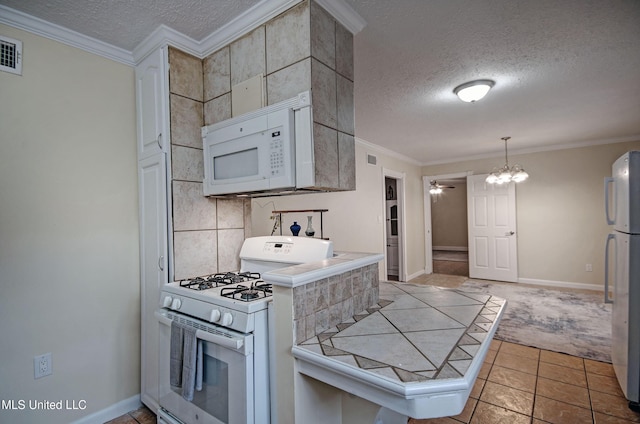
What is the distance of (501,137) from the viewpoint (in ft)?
14.7

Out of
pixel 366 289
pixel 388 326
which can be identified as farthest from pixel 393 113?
pixel 388 326

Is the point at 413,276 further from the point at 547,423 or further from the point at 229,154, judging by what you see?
the point at 229,154

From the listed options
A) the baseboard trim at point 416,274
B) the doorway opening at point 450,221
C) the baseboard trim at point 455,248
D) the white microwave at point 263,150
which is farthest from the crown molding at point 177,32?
the baseboard trim at point 455,248

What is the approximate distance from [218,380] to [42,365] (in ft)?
3.67

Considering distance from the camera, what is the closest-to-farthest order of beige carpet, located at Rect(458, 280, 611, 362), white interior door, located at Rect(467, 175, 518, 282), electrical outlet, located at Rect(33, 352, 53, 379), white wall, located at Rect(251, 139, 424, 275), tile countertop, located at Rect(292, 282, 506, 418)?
tile countertop, located at Rect(292, 282, 506, 418) < electrical outlet, located at Rect(33, 352, 53, 379) < beige carpet, located at Rect(458, 280, 611, 362) < white wall, located at Rect(251, 139, 424, 275) < white interior door, located at Rect(467, 175, 518, 282)

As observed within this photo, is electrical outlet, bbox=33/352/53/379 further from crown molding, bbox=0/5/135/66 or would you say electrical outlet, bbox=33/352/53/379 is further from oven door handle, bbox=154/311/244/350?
crown molding, bbox=0/5/135/66

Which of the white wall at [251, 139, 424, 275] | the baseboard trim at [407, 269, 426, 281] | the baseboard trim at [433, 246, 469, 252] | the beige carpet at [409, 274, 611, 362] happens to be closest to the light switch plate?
the white wall at [251, 139, 424, 275]

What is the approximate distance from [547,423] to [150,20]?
3.38 meters

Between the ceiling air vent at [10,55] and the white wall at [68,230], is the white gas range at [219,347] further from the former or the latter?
the ceiling air vent at [10,55]

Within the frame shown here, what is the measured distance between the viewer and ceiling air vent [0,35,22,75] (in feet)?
5.31

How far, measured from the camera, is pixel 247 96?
178 centimetres

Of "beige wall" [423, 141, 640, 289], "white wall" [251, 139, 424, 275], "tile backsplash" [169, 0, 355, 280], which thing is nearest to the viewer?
"tile backsplash" [169, 0, 355, 280]

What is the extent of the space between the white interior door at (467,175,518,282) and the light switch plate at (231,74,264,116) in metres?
5.33

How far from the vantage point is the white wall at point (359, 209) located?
135 inches
